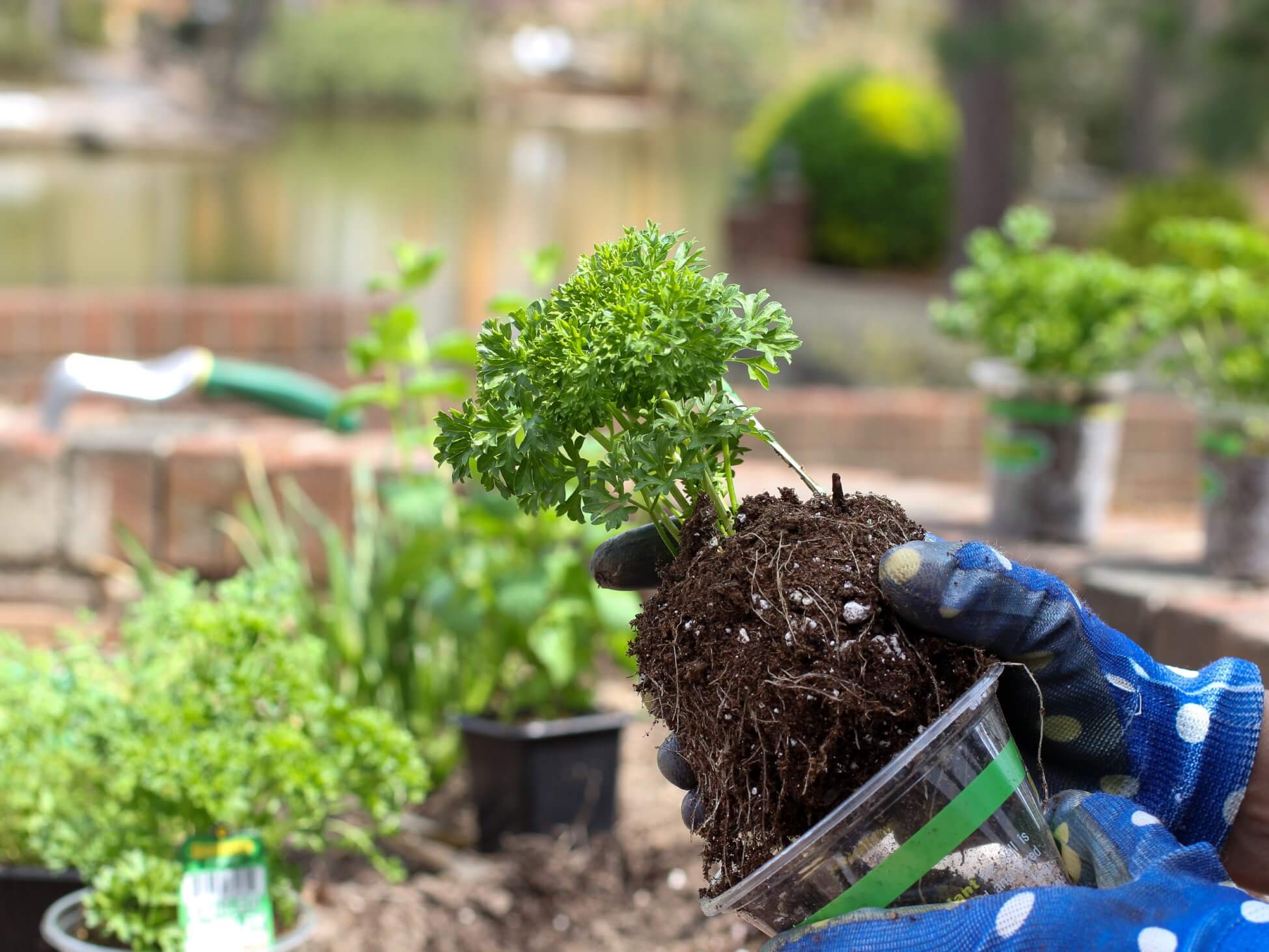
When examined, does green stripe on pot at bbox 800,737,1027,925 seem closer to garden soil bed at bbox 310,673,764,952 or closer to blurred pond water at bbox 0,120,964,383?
garden soil bed at bbox 310,673,764,952

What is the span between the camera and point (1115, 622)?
2.62 metres

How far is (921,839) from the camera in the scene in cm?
95

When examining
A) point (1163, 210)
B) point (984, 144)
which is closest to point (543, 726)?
point (1163, 210)

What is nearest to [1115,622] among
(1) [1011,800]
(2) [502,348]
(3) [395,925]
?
(3) [395,925]

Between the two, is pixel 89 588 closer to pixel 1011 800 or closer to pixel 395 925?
pixel 395 925

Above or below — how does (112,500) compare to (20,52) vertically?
below

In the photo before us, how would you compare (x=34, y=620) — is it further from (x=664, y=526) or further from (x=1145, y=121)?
(x=1145, y=121)

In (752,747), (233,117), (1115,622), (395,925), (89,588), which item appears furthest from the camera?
(233,117)

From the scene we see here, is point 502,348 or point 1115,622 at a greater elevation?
point 502,348

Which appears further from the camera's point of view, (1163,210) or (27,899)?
(1163,210)

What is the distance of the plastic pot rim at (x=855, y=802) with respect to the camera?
2.99 ft

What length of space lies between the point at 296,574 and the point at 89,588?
1.48 m

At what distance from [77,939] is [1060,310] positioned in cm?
225

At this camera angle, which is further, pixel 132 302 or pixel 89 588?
pixel 132 302
